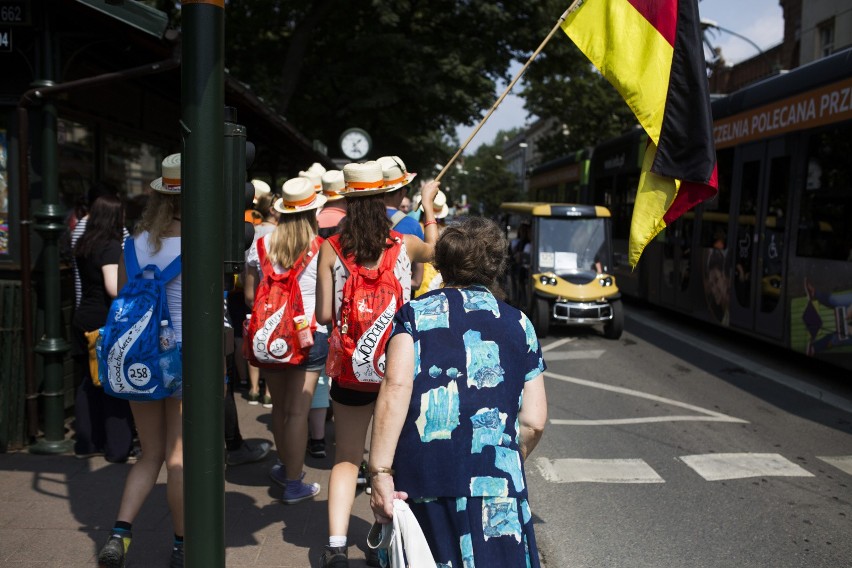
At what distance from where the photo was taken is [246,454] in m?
5.48

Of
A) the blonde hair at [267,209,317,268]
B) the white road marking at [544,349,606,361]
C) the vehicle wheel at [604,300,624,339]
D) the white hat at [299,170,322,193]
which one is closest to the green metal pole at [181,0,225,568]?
the blonde hair at [267,209,317,268]

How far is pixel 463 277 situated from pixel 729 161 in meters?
10.0

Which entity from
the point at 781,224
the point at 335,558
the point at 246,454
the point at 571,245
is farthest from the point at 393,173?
the point at 571,245

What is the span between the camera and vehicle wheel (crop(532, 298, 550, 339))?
1164 centimetres

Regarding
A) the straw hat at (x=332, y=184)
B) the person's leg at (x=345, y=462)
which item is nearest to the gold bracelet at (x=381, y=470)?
the person's leg at (x=345, y=462)

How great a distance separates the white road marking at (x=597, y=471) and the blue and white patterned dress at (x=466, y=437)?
3.07 meters

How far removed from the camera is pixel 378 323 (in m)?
3.61

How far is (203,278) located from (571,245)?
10.3m

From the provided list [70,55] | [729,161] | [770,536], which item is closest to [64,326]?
[70,55]

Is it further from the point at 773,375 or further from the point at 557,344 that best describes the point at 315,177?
the point at 557,344

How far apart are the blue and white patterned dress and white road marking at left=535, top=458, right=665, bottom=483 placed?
10.1 ft

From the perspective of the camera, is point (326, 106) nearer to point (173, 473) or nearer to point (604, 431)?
point (604, 431)

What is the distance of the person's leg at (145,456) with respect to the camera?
12.2 feet

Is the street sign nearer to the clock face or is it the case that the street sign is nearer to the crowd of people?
the crowd of people
